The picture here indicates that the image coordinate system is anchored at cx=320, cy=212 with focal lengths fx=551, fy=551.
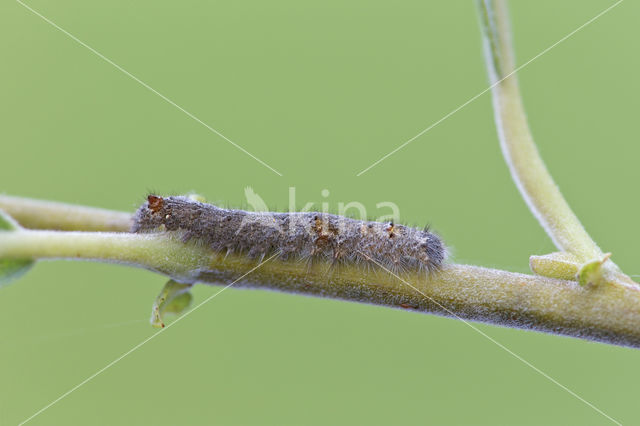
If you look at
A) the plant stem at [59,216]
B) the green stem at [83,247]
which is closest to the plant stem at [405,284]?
the green stem at [83,247]

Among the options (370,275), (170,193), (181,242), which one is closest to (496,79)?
(370,275)

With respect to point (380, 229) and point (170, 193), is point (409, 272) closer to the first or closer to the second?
point (380, 229)

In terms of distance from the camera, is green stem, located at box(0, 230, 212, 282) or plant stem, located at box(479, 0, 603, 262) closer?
green stem, located at box(0, 230, 212, 282)

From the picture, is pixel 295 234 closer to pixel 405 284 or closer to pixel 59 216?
pixel 405 284

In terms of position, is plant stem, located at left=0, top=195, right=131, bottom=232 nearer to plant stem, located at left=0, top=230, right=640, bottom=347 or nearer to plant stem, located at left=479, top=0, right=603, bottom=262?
plant stem, located at left=0, top=230, right=640, bottom=347

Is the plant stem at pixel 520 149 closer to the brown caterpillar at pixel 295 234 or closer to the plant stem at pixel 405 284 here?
the plant stem at pixel 405 284

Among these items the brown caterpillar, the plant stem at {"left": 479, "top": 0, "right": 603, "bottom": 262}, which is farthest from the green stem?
the plant stem at {"left": 479, "top": 0, "right": 603, "bottom": 262}
